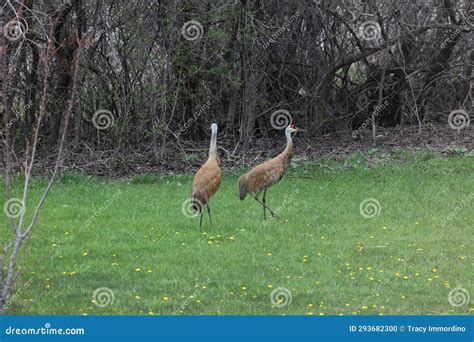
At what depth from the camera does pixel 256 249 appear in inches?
397

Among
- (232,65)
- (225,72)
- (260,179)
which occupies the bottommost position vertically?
(260,179)

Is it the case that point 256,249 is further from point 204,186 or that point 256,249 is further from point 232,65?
point 232,65

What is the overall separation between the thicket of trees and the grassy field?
9.14 feet

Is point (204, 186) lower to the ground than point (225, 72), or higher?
lower

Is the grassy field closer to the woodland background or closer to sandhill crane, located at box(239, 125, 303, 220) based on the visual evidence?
sandhill crane, located at box(239, 125, 303, 220)

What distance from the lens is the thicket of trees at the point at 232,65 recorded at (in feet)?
54.3

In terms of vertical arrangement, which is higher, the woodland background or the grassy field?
the woodland background

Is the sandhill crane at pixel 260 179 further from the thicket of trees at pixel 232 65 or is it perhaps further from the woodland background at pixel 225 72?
the thicket of trees at pixel 232 65

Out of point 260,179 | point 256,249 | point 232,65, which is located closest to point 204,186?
point 260,179

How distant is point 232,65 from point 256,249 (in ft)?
26.9

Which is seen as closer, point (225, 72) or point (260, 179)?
point (260, 179)

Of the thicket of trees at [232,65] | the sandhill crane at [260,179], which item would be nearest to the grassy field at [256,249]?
the sandhill crane at [260,179]

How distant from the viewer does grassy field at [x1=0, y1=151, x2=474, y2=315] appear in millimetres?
7922

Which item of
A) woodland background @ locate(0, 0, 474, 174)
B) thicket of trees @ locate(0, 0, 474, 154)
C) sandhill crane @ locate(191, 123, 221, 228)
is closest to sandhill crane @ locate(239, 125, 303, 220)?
sandhill crane @ locate(191, 123, 221, 228)
